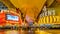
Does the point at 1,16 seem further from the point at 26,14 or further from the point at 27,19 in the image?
the point at 26,14

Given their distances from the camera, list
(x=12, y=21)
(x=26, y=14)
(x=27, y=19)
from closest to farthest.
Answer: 1. (x=12, y=21)
2. (x=27, y=19)
3. (x=26, y=14)

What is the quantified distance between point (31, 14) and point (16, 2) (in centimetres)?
48

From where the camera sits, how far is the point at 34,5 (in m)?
3.49

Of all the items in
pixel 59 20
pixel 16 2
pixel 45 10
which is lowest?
pixel 59 20

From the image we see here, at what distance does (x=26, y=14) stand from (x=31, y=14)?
0.13 m

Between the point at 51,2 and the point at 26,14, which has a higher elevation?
the point at 51,2

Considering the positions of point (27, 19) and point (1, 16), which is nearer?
point (1, 16)

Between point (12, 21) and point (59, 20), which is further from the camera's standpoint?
point (59, 20)

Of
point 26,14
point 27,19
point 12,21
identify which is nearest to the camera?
point 12,21

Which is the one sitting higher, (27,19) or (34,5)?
(34,5)

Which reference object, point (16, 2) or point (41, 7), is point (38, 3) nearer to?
point (41, 7)

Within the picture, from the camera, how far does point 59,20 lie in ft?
10.0

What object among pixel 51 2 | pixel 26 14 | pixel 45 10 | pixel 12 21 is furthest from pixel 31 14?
pixel 12 21

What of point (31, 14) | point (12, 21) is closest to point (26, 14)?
point (31, 14)
